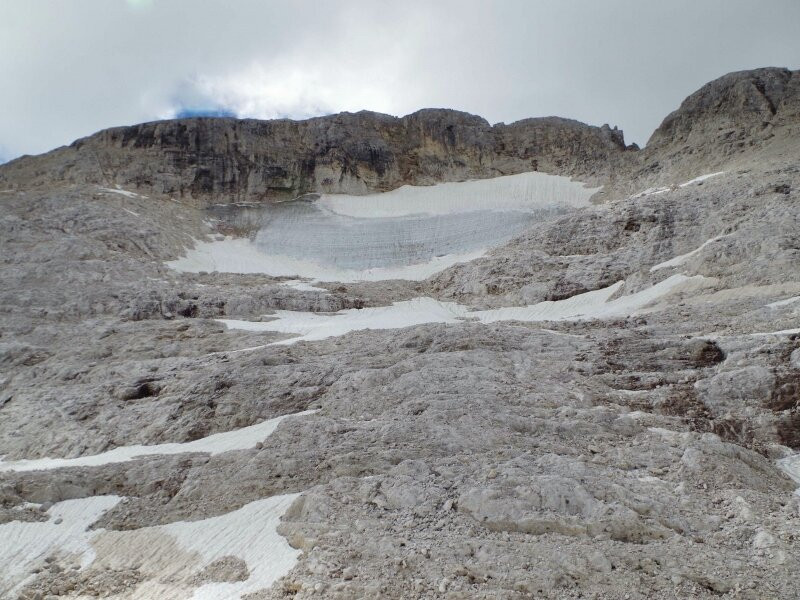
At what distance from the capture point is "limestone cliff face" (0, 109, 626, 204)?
179 ft

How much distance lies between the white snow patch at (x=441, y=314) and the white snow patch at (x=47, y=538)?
10.6m

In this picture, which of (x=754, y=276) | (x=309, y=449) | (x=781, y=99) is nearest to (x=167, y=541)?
(x=309, y=449)

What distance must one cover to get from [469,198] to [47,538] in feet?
154

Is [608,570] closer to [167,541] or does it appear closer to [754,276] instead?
[167,541]

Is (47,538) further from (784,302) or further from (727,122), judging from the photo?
(727,122)

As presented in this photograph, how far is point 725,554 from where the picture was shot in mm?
9305

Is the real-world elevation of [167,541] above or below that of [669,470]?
below

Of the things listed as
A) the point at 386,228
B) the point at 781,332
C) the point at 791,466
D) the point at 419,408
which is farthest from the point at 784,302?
the point at 386,228

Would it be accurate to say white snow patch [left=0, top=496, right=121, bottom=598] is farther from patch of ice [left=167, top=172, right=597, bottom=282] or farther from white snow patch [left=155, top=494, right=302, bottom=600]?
patch of ice [left=167, top=172, right=597, bottom=282]

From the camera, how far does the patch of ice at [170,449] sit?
16109 millimetres

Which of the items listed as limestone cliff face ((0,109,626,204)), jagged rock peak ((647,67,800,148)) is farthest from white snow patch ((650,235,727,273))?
limestone cliff face ((0,109,626,204))

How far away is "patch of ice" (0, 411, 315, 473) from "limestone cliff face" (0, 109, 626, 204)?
40.7 meters

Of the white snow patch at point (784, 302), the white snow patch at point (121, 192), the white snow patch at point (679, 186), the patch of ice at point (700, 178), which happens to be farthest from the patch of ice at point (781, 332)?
the white snow patch at point (121, 192)

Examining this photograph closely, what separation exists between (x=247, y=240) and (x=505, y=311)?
26.2m
